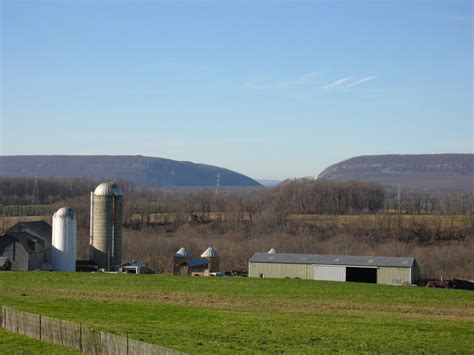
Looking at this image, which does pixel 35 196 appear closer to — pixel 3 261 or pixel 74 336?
pixel 3 261

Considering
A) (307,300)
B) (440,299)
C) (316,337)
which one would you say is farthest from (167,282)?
(316,337)

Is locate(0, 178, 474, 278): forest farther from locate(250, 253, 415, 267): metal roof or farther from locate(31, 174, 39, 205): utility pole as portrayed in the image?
locate(250, 253, 415, 267): metal roof

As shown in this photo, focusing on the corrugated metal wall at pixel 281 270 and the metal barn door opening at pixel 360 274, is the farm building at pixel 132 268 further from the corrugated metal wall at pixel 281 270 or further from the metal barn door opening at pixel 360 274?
the metal barn door opening at pixel 360 274

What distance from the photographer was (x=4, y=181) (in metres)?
132

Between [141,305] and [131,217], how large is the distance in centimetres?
6351

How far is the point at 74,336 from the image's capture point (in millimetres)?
17438

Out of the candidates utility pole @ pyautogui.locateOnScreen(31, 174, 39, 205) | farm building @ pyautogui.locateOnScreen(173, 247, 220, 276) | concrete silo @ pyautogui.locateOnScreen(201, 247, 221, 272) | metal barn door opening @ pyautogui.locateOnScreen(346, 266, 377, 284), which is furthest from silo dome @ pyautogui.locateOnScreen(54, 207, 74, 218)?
utility pole @ pyautogui.locateOnScreen(31, 174, 39, 205)

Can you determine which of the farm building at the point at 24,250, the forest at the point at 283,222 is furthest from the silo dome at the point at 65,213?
the forest at the point at 283,222

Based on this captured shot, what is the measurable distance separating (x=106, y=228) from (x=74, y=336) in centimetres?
3270

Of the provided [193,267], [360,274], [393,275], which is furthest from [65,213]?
[393,275]

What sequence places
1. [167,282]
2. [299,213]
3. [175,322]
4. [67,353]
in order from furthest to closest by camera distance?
[299,213]
[167,282]
[175,322]
[67,353]

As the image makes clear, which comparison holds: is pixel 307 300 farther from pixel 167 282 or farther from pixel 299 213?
pixel 299 213

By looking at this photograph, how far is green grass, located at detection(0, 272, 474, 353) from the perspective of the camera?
20141 mm

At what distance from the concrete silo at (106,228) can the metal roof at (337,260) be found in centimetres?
950
